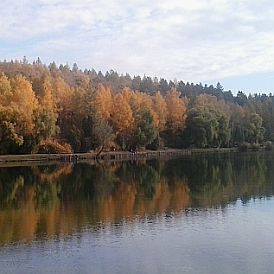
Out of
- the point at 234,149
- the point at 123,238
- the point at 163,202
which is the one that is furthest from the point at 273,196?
the point at 234,149

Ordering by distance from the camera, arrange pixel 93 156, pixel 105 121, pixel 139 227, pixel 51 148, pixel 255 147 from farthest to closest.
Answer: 1. pixel 255 147
2. pixel 105 121
3. pixel 93 156
4. pixel 51 148
5. pixel 139 227

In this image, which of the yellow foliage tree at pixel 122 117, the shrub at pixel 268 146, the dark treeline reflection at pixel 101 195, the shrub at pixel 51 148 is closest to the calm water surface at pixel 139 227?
the dark treeline reflection at pixel 101 195

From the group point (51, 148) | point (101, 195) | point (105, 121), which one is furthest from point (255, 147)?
point (101, 195)

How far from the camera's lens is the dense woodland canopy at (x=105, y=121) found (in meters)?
84.6

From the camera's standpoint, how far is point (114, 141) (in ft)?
328

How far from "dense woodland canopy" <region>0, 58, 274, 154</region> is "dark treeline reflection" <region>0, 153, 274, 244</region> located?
72.9 feet

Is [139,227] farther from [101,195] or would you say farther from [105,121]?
[105,121]

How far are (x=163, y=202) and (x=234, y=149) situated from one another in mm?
88828

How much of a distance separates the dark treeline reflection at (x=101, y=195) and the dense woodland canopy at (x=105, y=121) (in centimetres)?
2221

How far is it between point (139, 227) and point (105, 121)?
71.2 m

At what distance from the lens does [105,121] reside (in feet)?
319

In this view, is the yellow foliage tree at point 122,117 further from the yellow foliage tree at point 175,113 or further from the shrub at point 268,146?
the shrub at point 268,146

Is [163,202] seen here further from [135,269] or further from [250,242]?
[135,269]

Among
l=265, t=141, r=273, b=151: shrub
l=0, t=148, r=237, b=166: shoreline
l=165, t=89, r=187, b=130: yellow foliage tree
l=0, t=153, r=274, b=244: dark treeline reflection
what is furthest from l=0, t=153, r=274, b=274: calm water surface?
l=265, t=141, r=273, b=151: shrub
